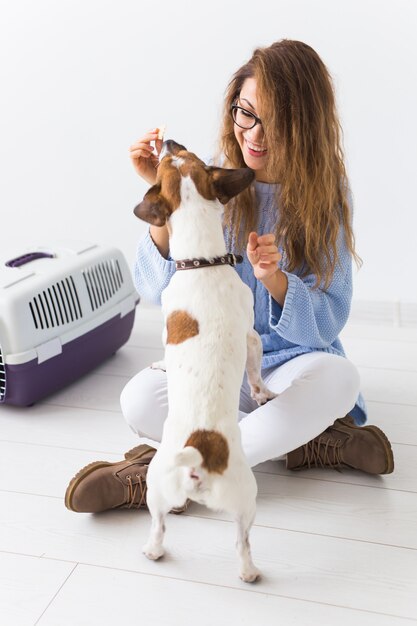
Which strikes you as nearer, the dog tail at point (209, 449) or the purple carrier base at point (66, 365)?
the dog tail at point (209, 449)

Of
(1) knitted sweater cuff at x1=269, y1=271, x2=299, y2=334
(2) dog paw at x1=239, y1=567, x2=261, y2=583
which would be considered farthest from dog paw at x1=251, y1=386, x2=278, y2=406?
(2) dog paw at x1=239, y1=567, x2=261, y2=583

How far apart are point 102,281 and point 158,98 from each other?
2.23 feet

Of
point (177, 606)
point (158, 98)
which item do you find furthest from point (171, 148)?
point (158, 98)

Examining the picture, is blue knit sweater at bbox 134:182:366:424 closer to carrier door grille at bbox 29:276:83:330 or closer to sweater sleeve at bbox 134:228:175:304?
sweater sleeve at bbox 134:228:175:304

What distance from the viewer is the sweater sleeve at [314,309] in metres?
1.54

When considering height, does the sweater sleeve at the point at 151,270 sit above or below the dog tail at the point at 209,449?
above

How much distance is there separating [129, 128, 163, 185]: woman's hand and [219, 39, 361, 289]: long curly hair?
20 cm

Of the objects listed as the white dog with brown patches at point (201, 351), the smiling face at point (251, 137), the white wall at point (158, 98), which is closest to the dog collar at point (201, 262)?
the white dog with brown patches at point (201, 351)

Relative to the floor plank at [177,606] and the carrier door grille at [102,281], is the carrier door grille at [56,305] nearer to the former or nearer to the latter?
the carrier door grille at [102,281]

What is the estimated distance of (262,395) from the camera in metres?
1.57

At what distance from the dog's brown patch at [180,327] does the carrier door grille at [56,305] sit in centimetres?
75

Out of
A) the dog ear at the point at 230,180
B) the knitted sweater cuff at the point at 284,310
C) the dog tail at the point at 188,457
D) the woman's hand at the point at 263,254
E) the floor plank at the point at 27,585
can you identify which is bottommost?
the floor plank at the point at 27,585

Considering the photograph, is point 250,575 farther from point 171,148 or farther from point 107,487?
point 171,148

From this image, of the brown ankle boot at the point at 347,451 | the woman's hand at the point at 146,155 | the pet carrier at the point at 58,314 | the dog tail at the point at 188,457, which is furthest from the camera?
the pet carrier at the point at 58,314
